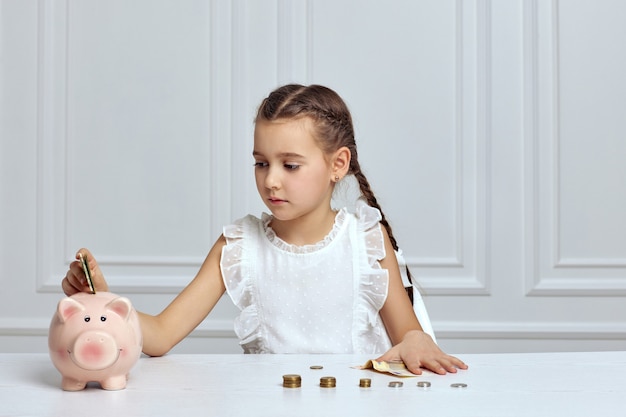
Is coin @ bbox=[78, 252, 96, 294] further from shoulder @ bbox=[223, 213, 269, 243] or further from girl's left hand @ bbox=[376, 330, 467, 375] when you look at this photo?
shoulder @ bbox=[223, 213, 269, 243]

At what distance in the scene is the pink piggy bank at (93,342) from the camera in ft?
3.03

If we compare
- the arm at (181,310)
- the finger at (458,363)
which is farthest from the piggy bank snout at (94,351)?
the finger at (458,363)

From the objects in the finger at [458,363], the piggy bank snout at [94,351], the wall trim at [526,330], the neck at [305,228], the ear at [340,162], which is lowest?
the wall trim at [526,330]

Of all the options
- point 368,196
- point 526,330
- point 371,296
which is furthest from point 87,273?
point 526,330

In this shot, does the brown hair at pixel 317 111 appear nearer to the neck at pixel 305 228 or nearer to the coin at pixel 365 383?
the neck at pixel 305 228

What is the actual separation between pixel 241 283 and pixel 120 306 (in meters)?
0.55

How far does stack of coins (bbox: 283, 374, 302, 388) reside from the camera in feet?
3.12

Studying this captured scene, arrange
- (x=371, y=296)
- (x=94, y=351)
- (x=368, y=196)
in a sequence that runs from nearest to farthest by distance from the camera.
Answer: (x=94, y=351) → (x=371, y=296) → (x=368, y=196)

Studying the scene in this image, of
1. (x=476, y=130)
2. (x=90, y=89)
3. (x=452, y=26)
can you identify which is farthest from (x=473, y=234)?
(x=90, y=89)

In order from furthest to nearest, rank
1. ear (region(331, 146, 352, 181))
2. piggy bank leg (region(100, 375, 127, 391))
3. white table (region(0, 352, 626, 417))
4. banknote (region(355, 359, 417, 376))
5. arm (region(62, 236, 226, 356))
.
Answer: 1. ear (region(331, 146, 352, 181))
2. arm (region(62, 236, 226, 356))
3. banknote (region(355, 359, 417, 376))
4. piggy bank leg (region(100, 375, 127, 391))
5. white table (region(0, 352, 626, 417))

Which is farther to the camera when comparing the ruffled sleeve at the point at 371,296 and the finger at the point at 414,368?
the ruffled sleeve at the point at 371,296

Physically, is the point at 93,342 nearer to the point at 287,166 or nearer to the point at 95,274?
the point at 95,274

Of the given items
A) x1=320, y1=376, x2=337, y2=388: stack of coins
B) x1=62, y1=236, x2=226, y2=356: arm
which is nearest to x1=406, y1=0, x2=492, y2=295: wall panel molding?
x1=62, y1=236, x2=226, y2=356: arm

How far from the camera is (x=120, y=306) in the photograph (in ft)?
3.14
